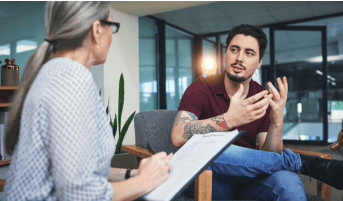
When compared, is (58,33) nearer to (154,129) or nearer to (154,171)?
(154,171)

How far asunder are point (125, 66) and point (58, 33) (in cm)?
368

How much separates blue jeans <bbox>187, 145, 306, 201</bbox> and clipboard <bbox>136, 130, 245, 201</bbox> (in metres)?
0.29

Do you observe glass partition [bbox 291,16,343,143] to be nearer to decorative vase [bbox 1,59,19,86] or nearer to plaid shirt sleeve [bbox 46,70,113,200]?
decorative vase [bbox 1,59,19,86]

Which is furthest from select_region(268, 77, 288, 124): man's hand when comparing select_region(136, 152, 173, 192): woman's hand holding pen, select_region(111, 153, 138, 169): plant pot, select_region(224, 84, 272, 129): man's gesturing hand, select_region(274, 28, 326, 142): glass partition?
select_region(274, 28, 326, 142): glass partition

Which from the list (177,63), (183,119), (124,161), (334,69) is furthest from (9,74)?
(334,69)

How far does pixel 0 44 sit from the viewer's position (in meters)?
3.10

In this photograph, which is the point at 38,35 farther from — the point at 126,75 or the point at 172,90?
the point at 172,90

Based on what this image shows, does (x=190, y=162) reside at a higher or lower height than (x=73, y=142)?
lower

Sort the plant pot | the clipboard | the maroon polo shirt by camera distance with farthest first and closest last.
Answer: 1. the plant pot
2. the maroon polo shirt
3. the clipboard

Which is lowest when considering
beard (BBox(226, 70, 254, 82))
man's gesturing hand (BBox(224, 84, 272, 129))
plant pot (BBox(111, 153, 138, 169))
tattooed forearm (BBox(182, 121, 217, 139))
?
plant pot (BBox(111, 153, 138, 169))

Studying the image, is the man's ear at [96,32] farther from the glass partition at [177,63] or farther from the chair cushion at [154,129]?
the glass partition at [177,63]

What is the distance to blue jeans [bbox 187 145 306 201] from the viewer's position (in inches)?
43.3

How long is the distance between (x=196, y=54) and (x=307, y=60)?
293cm

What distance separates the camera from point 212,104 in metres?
1.52
